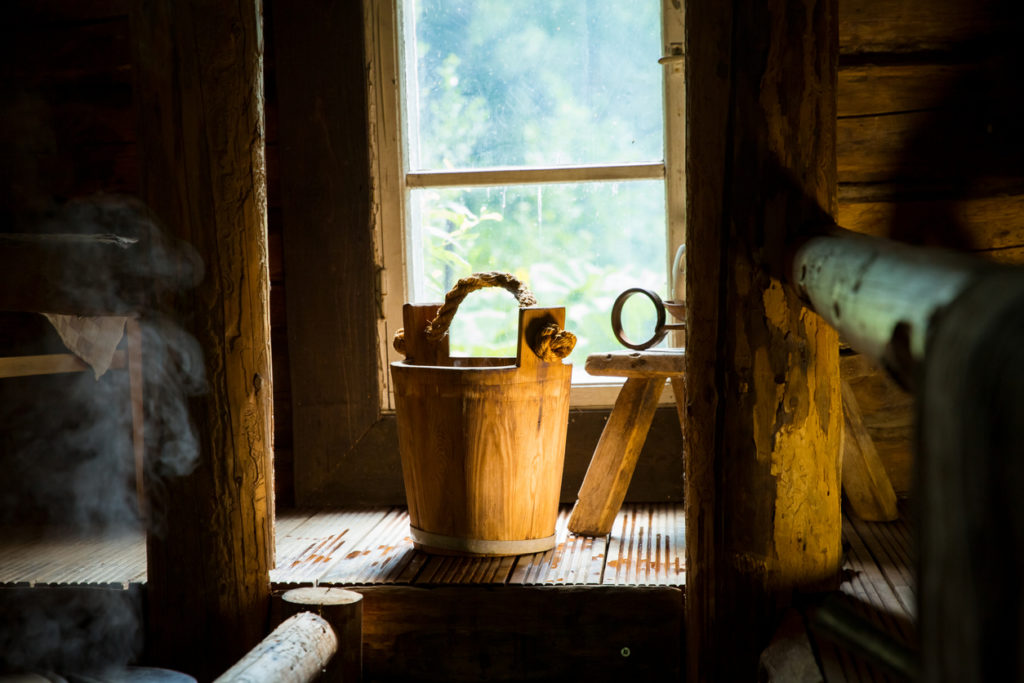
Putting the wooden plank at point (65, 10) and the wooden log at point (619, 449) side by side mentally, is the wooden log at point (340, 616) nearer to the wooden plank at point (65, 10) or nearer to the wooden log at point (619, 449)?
the wooden log at point (619, 449)

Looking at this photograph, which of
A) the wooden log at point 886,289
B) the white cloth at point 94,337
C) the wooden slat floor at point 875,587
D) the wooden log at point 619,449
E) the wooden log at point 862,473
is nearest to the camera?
the wooden log at point 886,289

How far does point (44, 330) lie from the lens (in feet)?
10.2

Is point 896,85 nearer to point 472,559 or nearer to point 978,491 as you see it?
point 472,559

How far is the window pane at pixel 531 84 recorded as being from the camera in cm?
299

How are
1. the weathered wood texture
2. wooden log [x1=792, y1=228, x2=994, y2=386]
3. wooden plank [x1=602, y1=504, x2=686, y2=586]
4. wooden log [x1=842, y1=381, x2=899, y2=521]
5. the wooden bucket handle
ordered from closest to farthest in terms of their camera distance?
the weathered wood texture < wooden log [x1=792, y1=228, x2=994, y2=386] < wooden plank [x1=602, y1=504, x2=686, y2=586] < the wooden bucket handle < wooden log [x1=842, y1=381, x2=899, y2=521]

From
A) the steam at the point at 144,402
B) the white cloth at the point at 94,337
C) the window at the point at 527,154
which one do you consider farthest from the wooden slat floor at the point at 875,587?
the white cloth at the point at 94,337

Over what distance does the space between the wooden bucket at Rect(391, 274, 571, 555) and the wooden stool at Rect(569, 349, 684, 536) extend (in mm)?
163

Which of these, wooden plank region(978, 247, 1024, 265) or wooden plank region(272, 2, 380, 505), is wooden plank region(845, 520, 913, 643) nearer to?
wooden plank region(978, 247, 1024, 265)

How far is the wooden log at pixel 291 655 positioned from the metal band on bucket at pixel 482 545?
422mm

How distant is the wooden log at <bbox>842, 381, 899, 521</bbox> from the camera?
246 centimetres

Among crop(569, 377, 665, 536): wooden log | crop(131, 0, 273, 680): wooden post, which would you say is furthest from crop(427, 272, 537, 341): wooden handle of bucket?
crop(131, 0, 273, 680): wooden post

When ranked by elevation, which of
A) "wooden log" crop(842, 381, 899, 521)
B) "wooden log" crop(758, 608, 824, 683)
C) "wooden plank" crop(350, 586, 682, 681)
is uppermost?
"wooden log" crop(842, 381, 899, 521)

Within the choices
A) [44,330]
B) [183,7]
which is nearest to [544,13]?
[183,7]

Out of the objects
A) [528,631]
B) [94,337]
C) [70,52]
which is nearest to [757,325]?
[528,631]
